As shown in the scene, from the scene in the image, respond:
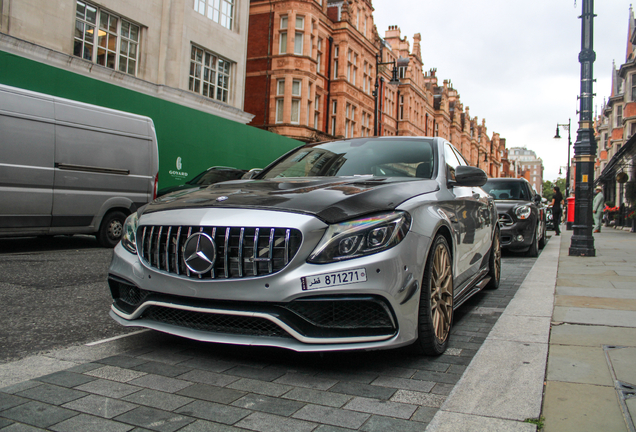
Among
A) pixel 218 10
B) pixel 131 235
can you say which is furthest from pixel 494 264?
pixel 218 10

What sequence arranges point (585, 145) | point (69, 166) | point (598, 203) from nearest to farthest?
1. point (69, 166)
2. point (585, 145)
3. point (598, 203)

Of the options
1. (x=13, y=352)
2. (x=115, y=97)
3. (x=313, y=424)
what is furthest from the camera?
(x=115, y=97)

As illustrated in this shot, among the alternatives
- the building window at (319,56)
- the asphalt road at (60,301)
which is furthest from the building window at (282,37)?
the asphalt road at (60,301)

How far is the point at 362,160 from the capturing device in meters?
4.48

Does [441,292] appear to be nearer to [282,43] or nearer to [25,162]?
[25,162]

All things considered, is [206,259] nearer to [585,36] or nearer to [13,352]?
[13,352]

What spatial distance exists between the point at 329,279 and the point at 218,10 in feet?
72.1

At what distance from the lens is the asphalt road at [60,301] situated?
3.65 m

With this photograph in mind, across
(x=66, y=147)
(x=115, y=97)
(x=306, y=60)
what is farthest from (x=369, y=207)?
(x=306, y=60)

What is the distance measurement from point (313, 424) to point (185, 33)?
20162mm

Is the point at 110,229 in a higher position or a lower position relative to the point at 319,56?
lower

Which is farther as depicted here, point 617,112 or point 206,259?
point 617,112

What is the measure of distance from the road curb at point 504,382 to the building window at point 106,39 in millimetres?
16152

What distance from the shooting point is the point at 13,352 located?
3275 millimetres
